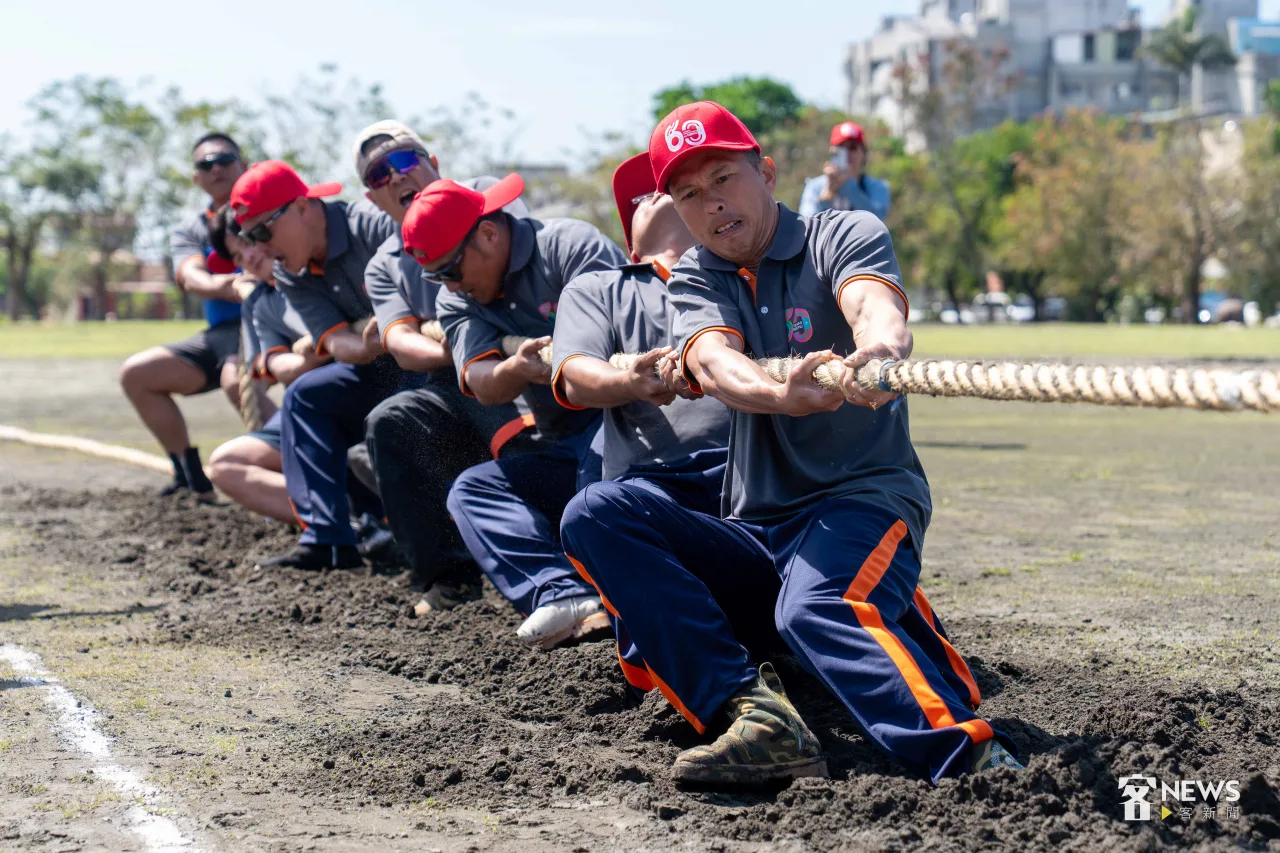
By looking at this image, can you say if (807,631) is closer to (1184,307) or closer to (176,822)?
(176,822)

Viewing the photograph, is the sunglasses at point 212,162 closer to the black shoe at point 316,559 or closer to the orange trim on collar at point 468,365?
the black shoe at point 316,559

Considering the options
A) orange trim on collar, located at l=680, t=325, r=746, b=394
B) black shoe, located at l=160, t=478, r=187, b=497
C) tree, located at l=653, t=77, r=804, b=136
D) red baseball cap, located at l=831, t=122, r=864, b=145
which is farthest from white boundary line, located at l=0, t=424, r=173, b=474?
tree, located at l=653, t=77, r=804, b=136

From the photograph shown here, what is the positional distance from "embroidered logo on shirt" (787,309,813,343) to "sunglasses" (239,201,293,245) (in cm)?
354

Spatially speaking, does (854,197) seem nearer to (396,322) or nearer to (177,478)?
(177,478)

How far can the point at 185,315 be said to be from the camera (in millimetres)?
68812

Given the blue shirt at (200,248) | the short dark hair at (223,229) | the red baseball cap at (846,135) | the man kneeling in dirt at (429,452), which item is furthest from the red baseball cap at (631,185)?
the red baseball cap at (846,135)

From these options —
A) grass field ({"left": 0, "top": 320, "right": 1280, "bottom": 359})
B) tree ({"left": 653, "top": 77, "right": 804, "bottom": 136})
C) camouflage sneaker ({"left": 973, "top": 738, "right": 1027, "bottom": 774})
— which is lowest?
grass field ({"left": 0, "top": 320, "right": 1280, "bottom": 359})

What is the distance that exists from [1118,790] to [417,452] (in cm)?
350

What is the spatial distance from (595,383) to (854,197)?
673cm

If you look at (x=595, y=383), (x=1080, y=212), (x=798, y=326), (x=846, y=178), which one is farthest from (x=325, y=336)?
(x=1080, y=212)

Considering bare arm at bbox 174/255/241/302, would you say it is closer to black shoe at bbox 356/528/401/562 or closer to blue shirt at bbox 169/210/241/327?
blue shirt at bbox 169/210/241/327

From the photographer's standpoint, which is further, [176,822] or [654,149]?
[654,149]

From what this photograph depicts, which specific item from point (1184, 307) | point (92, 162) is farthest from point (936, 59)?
point (92, 162)
